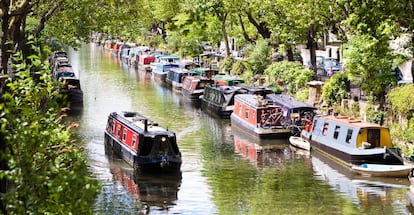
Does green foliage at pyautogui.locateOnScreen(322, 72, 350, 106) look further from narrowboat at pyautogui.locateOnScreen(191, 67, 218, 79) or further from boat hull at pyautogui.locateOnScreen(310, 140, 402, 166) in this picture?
narrowboat at pyautogui.locateOnScreen(191, 67, 218, 79)

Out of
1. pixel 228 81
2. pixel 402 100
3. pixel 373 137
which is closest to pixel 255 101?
pixel 402 100

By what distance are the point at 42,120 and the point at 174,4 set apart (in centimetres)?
6931

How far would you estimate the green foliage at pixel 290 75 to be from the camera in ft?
135

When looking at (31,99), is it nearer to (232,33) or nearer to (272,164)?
(272,164)

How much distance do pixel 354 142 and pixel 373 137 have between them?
665mm

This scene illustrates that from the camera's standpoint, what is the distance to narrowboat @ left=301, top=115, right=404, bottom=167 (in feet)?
86.9

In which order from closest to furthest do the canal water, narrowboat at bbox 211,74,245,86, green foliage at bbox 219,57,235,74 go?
the canal water, narrowboat at bbox 211,74,245,86, green foliage at bbox 219,57,235,74

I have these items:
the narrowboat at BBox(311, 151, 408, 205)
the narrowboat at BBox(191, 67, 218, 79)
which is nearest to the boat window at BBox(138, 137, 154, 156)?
the narrowboat at BBox(311, 151, 408, 205)

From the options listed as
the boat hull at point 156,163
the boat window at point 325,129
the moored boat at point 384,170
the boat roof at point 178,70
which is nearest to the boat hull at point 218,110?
the boat window at point 325,129

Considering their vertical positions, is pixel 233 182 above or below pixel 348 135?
below

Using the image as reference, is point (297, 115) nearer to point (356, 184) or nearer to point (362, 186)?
point (356, 184)

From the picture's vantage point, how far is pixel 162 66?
62312 mm

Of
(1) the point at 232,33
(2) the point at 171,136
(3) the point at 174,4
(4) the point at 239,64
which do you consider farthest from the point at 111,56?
(2) the point at 171,136

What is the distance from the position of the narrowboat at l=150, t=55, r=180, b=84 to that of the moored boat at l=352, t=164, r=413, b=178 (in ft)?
116
